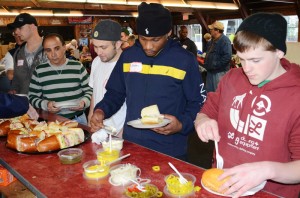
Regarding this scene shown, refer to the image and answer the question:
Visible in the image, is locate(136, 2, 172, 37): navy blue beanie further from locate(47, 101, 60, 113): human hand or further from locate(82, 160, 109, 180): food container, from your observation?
locate(47, 101, 60, 113): human hand

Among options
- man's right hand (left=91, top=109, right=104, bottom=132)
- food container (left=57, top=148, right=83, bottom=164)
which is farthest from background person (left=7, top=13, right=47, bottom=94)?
food container (left=57, top=148, right=83, bottom=164)

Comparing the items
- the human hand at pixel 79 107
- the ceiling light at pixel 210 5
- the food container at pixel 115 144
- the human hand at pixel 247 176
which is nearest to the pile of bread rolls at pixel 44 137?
the food container at pixel 115 144

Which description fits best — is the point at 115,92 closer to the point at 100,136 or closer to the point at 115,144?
the point at 100,136

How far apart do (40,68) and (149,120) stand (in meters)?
1.81

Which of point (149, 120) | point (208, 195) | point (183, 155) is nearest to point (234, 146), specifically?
point (208, 195)

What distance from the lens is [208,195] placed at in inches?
52.0

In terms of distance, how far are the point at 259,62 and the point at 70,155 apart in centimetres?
111

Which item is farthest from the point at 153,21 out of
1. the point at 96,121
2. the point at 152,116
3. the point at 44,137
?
the point at 44,137

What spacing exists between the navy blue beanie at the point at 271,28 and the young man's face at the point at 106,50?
1.64 meters

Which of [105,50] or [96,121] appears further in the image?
[105,50]

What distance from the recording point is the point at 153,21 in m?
2.03

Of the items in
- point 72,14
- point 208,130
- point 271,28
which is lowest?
point 208,130

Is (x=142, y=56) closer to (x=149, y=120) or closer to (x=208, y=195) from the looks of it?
(x=149, y=120)

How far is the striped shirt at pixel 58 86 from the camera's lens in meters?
3.18
